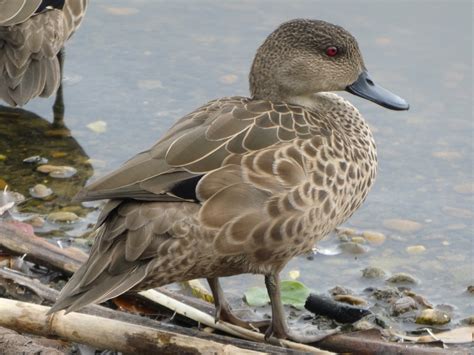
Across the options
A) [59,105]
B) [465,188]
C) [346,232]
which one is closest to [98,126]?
[59,105]

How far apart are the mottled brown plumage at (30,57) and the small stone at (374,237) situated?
225 cm

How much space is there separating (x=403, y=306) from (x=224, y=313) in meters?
0.91

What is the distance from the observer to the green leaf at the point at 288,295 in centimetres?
523

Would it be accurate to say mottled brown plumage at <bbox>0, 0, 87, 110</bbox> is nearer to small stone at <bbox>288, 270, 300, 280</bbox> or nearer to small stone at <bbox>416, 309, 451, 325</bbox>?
small stone at <bbox>288, 270, 300, 280</bbox>

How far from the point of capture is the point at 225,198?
4383mm

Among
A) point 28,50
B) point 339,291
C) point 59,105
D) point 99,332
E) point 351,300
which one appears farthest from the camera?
point 59,105

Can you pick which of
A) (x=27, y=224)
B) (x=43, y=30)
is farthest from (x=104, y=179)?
(x=43, y=30)

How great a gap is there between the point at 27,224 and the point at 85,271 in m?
1.30

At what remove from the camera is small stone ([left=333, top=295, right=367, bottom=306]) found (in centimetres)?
530

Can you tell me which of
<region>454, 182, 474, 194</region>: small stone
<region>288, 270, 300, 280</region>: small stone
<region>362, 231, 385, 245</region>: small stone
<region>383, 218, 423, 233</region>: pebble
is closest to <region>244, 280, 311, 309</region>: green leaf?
<region>288, 270, 300, 280</region>: small stone

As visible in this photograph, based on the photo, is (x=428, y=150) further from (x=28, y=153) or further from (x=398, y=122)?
(x=28, y=153)

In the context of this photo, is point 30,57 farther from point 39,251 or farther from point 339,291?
point 339,291

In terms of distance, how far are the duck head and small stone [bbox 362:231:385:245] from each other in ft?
4.17

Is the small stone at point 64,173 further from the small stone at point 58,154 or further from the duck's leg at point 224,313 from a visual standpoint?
the duck's leg at point 224,313
